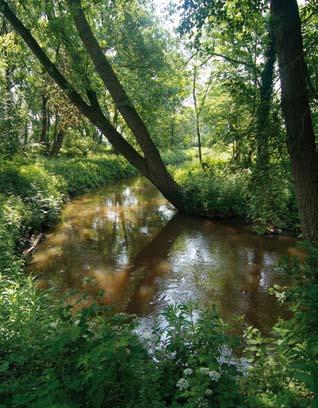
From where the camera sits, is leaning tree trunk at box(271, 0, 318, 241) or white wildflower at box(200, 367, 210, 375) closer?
white wildflower at box(200, 367, 210, 375)

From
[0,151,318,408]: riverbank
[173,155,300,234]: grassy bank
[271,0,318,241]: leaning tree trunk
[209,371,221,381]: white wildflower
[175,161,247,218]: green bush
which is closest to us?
[0,151,318,408]: riverbank

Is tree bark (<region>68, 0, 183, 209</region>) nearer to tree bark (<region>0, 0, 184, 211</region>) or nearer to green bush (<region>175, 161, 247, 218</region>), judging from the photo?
tree bark (<region>0, 0, 184, 211</region>)

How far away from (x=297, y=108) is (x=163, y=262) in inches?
185

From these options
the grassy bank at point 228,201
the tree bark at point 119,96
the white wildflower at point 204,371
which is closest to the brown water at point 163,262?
the grassy bank at point 228,201

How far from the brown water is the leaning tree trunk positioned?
2.10 metres

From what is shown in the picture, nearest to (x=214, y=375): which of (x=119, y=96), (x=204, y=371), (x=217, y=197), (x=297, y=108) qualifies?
(x=204, y=371)

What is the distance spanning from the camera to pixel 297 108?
3.53 meters

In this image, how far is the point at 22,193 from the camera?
9789 mm

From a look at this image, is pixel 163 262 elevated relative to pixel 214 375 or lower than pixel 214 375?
lower

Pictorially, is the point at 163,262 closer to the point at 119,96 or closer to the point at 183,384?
the point at 119,96

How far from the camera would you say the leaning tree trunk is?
3.44 meters

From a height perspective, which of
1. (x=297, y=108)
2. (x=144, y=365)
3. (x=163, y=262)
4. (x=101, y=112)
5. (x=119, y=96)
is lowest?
(x=163, y=262)

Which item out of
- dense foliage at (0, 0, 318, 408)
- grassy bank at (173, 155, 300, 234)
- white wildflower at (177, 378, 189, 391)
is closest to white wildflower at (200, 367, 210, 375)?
dense foliage at (0, 0, 318, 408)

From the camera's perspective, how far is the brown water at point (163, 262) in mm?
5520
